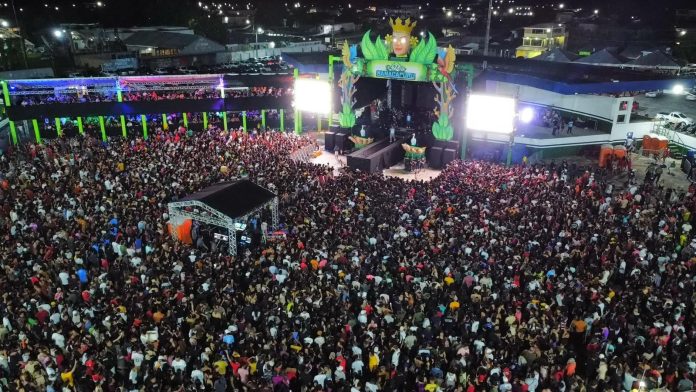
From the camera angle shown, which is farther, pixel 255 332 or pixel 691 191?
pixel 691 191

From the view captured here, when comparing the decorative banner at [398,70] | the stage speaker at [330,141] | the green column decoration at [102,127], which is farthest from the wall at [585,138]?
the green column decoration at [102,127]

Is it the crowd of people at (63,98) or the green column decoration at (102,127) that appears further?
the green column decoration at (102,127)

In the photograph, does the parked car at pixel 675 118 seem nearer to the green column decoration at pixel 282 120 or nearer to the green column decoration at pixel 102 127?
the green column decoration at pixel 282 120

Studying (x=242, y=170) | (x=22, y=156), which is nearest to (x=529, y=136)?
(x=242, y=170)

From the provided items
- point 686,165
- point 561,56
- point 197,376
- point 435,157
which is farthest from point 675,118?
point 197,376

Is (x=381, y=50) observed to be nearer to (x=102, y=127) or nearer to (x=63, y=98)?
(x=102, y=127)

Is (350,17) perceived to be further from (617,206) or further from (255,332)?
(255,332)
